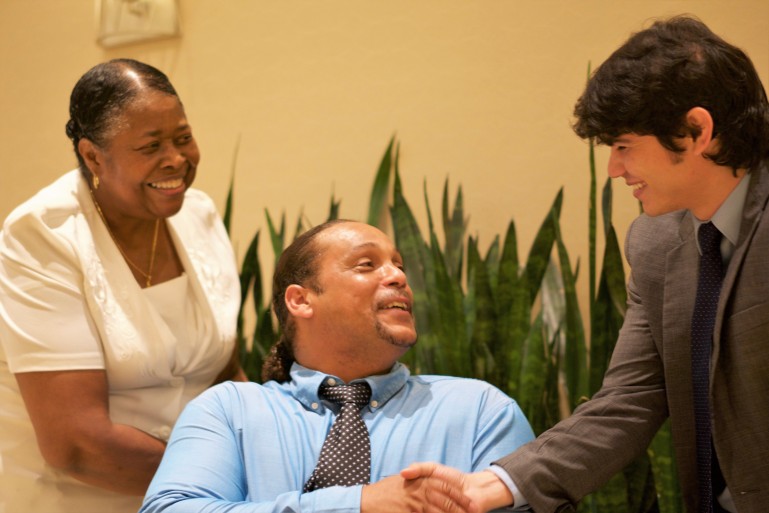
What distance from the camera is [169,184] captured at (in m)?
2.33

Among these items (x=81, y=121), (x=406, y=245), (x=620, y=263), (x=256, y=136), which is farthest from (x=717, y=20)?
(x=81, y=121)

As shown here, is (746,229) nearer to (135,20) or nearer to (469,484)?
(469,484)

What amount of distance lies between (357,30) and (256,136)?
55 cm

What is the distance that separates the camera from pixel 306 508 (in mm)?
1679

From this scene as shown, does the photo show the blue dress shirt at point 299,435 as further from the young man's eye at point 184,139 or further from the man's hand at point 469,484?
the young man's eye at point 184,139

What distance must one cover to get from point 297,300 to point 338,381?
0.78 ft

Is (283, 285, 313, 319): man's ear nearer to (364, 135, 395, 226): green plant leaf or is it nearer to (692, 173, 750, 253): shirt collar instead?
(692, 173, 750, 253): shirt collar

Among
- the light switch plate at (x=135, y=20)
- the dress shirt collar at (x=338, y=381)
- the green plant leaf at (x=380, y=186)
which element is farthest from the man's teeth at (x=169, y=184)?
the light switch plate at (x=135, y=20)

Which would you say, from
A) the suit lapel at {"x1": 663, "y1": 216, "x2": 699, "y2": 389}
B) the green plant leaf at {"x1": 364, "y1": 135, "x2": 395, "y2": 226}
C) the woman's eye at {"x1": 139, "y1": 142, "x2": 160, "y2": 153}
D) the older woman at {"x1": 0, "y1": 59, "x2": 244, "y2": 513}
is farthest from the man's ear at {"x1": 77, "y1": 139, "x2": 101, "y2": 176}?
the suit lapel at {"x1": 663, "y1": 216, "x2": 699, "y2": 389}

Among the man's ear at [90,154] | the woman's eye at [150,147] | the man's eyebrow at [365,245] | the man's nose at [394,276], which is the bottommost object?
the man's nose at [394,276]

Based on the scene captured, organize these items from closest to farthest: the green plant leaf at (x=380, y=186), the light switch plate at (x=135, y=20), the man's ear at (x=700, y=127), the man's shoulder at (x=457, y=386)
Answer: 1. the man's ear at (x=700, y=127)
2. the man's shoulder at (x=457, y=386)
3. the green plant leaf at (x=380, y=186)
4. the light switch plate at (x=135, y=20)

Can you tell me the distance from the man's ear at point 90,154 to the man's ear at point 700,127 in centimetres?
140

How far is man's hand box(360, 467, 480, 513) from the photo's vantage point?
1668 millimetres

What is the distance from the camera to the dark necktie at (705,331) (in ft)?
5.64
